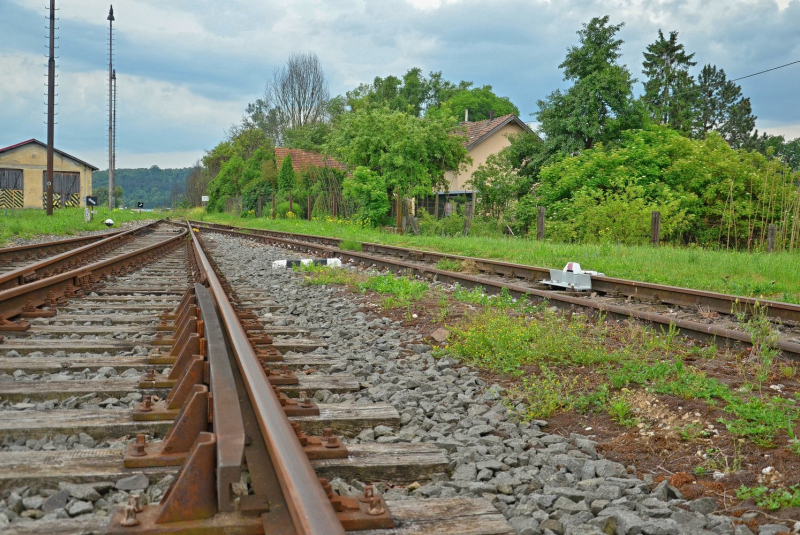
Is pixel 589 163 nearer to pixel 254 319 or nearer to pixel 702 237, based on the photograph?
pixel 702 237

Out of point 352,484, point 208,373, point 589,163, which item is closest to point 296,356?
point 208,373

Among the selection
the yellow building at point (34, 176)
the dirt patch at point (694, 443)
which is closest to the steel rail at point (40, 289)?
the dirt patch at point (694, 443)

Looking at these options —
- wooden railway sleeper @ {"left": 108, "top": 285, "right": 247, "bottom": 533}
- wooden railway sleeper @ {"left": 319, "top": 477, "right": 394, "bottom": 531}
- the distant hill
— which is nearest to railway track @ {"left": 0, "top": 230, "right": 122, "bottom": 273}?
wooden railway sleeper @ {"left": 108, "top": 285, "right": 247, "bottom": 533}

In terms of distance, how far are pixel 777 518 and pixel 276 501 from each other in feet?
5.86

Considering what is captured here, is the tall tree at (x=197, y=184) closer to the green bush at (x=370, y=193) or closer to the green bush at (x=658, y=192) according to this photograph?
the green bush at (x=370, y=193)

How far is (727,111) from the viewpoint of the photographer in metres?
63.1

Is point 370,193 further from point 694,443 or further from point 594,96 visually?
point 694,443

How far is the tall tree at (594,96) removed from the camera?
83.5 feet

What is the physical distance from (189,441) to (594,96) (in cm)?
2551

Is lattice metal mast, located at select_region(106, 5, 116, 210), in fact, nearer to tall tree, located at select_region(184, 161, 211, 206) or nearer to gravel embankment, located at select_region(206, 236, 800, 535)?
tall tree, located at select_region(184, 161, 211, 206)

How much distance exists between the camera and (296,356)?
4.77 meters

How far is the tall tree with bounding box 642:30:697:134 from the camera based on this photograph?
49.2 meters

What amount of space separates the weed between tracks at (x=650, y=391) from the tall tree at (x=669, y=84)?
4703 centimetres

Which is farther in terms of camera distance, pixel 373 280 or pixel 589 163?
pixel 589 163
